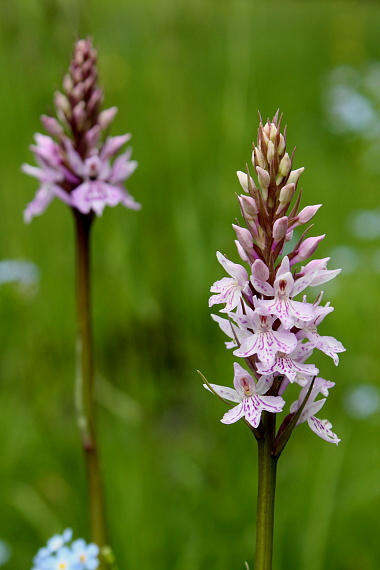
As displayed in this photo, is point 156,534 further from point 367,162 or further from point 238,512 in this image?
point 367,162

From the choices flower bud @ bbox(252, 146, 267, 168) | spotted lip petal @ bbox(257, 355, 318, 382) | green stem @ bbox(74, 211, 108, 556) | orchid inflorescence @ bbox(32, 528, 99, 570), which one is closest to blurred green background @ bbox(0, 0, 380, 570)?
green stem @ bbox(74, 211, 108, 556)

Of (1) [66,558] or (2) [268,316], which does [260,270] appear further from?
(1) [66,558]

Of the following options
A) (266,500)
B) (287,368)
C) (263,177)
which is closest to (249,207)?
(263,177)

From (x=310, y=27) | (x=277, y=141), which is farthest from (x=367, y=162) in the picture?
(x=310, y=27)

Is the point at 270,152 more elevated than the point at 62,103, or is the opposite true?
the point at 62,103

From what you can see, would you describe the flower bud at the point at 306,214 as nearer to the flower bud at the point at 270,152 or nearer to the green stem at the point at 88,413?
the flower bud at the point at 270,152

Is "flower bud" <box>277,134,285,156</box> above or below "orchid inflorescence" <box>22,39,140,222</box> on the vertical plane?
below

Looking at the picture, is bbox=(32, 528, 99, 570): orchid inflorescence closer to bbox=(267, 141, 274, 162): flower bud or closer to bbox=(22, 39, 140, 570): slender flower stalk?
bbox=(22, 39, 140, 570): slender flower stalk
